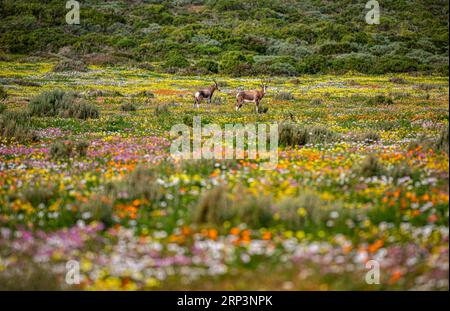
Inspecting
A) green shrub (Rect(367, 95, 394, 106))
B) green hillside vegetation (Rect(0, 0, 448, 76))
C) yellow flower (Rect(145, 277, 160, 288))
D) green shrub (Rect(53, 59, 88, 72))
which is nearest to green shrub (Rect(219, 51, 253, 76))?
green hillside vegetation (Rect(0, 0, 448, 76))

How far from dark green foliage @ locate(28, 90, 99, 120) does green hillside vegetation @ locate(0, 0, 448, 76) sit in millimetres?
32454

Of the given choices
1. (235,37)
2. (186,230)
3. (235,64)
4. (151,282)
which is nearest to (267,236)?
(186,230)

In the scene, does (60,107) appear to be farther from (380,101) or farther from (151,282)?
(151,282)

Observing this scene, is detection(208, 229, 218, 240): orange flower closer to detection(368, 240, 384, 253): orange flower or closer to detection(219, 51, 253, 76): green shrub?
detection(368, 240, 384, 253): orange flower

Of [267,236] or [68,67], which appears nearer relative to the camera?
[267,236]

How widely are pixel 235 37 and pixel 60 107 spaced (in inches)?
2350

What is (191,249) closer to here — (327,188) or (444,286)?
(444,286)

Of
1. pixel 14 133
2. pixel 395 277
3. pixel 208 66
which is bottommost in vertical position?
pixel 208 66

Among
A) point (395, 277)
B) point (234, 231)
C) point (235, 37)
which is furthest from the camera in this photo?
point (235, 37)

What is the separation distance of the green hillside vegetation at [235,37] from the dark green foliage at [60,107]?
32454 mm

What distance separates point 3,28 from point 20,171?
82636 millimetres

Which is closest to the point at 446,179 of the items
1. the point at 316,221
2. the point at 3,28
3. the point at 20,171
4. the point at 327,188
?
the point at 327,188

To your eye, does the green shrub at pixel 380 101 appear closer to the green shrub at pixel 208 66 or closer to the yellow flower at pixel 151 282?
the yellow flower at pixel 151 282

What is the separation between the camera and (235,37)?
255 feet
